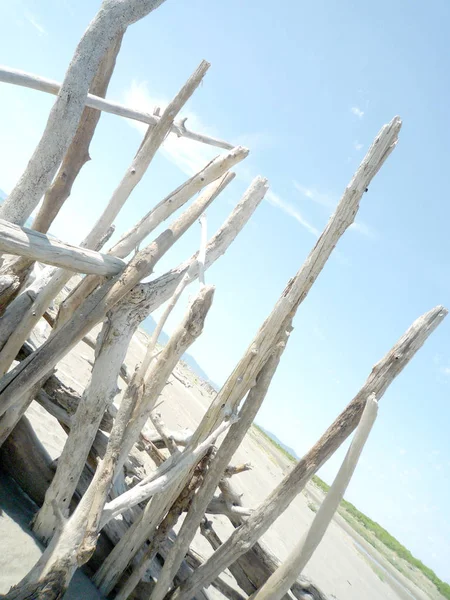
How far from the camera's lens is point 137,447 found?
4215 millimetres

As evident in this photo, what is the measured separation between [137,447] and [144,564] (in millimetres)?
1088

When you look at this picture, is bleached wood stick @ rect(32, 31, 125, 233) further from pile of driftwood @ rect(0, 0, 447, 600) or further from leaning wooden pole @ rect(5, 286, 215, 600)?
leaning wooden pole @ rect(5, 286, 215, 600)

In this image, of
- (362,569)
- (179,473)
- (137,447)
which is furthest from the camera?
(362,569)

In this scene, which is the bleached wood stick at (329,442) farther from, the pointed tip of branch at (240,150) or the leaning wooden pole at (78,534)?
the pointed tip of branch at (240,150)

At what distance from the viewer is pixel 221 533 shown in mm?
6387

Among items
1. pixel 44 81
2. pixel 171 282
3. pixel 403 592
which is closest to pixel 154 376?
pixel 171 282

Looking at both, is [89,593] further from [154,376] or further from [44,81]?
[44,81]

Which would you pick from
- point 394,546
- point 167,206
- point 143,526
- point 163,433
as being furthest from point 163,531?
point 394,546

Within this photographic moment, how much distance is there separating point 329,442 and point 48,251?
234cm

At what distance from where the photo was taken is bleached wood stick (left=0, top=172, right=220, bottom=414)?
10.4 feet

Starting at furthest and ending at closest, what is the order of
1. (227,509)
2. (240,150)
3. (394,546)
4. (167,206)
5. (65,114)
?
(394,546)
(227,509)
(240,150)
(167,206)
(65,114)

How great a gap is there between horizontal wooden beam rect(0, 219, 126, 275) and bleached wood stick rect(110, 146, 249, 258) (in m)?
0.44

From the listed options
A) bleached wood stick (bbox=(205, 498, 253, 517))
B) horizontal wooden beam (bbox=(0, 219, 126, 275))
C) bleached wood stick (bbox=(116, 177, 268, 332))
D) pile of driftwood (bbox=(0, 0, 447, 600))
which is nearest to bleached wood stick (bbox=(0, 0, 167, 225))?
pile of driftwood (bbox=(0, 0, 447, 600))

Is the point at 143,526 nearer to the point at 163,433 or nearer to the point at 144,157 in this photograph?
the point at 163,433
